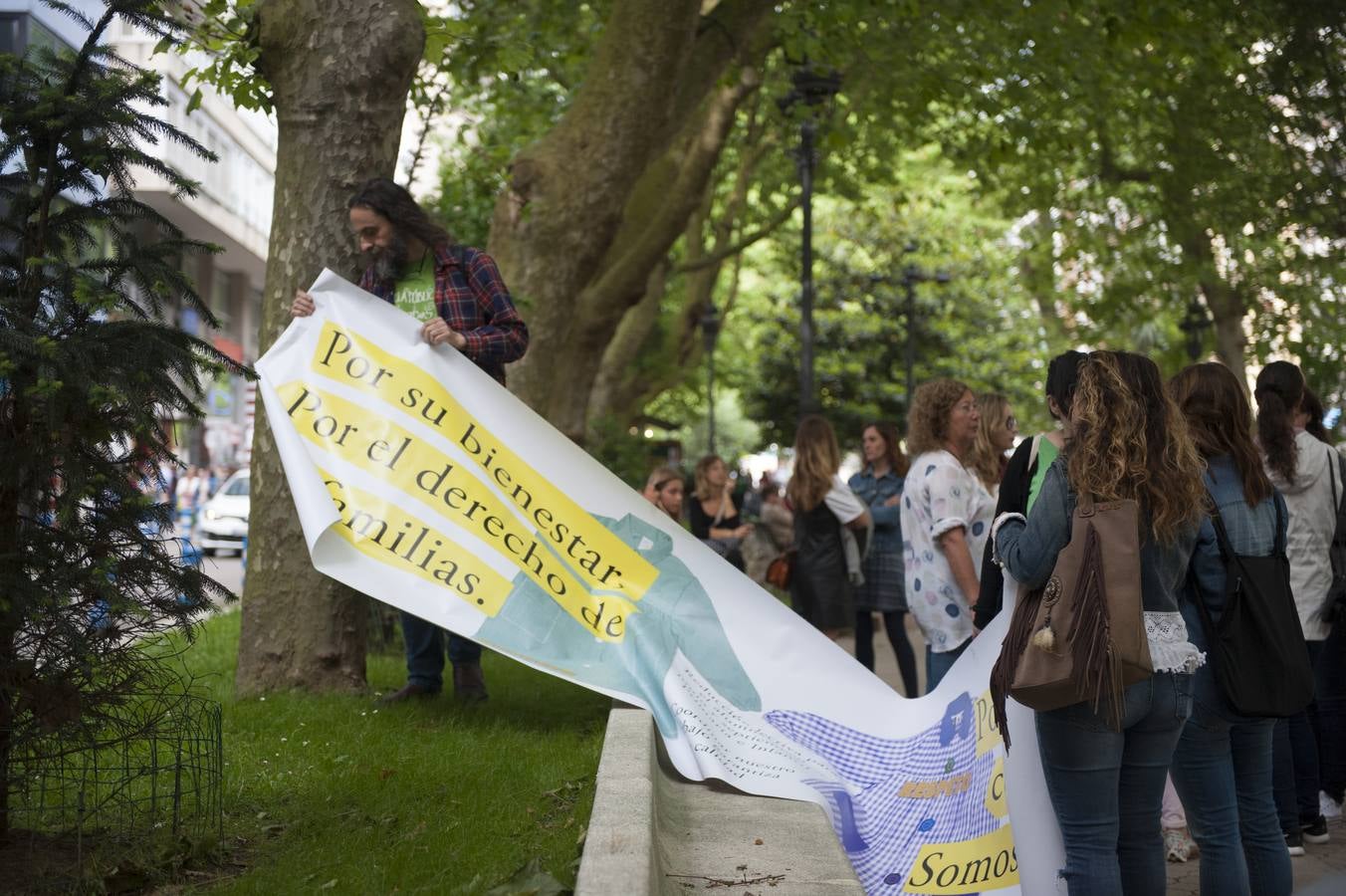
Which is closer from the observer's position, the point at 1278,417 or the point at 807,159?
the point at 1278,417

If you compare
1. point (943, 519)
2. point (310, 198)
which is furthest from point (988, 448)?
point (310, 198)

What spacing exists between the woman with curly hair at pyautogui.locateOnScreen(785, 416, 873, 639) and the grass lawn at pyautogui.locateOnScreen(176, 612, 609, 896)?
7.77 ft

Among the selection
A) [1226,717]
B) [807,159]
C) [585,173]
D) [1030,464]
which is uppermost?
[807,159]

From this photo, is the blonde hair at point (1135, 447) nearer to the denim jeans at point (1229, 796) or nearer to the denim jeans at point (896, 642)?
the denim jeans at point (1229, 796)

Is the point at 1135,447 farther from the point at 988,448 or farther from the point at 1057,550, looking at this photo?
the point at 988,448

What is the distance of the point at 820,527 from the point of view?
10.1 meters

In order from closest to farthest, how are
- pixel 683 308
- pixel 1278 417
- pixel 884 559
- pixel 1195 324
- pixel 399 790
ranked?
pixel 399 790 < pixel 1278 417 < pixel 884 559 < pixel 1195 324 < pixel 683 308

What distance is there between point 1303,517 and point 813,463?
11.5 feet

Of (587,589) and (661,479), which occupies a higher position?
(661,479)

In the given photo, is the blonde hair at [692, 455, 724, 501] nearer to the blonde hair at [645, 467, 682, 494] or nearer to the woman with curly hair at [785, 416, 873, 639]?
the blonde hair at [645, 467, 682, 494]

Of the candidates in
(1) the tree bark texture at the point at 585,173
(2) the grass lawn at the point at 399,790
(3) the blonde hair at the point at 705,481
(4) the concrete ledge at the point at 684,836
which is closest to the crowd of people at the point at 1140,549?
(2) the grass lawn at the point at 399,790

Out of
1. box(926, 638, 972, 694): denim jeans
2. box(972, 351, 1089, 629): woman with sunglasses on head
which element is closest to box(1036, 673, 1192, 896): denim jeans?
box(972, 351, 1089, 629): woman with sunglasses on head

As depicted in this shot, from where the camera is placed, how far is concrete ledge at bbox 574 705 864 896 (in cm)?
394

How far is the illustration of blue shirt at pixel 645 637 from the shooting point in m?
6.17
